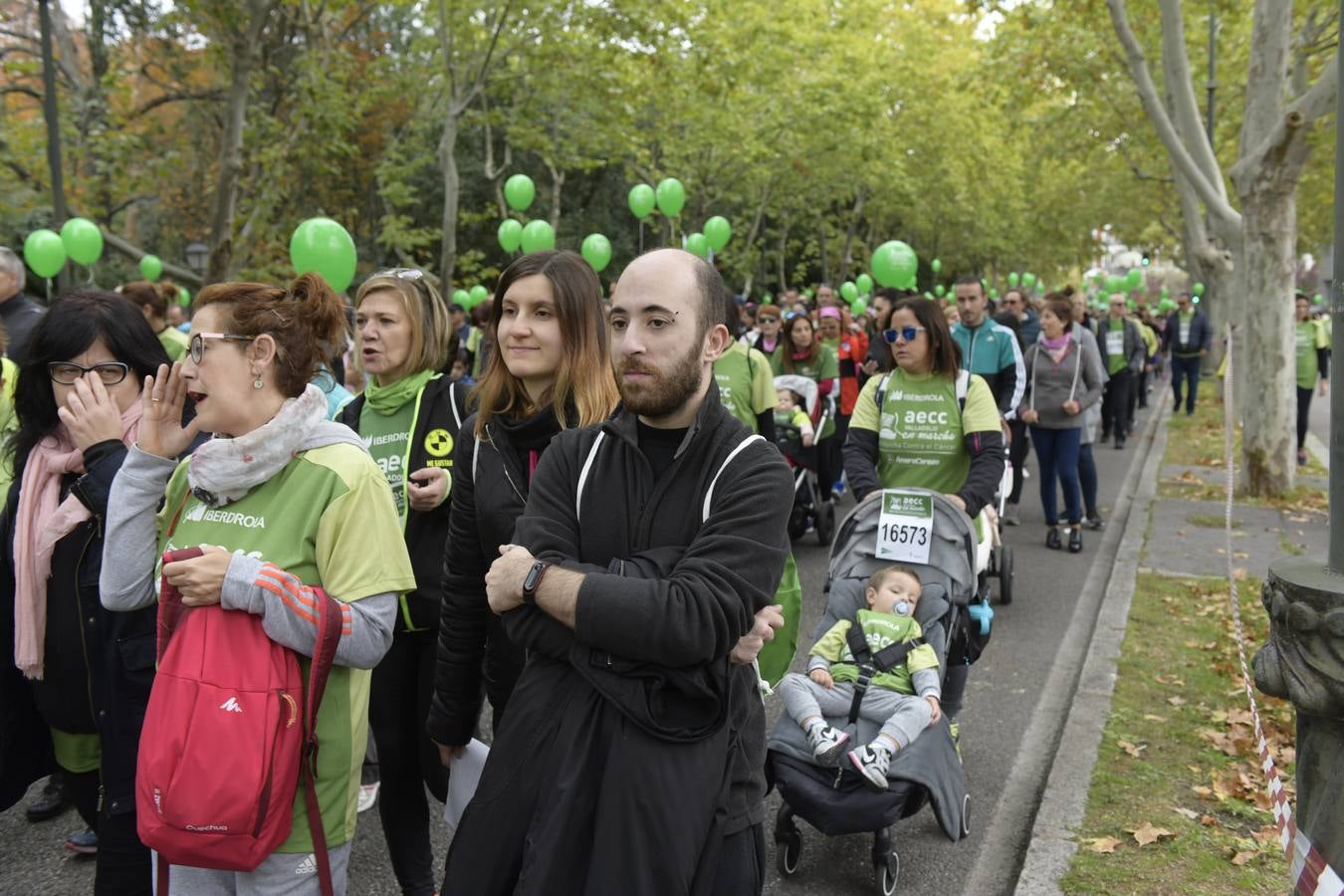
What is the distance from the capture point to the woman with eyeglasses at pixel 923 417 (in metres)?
5.79

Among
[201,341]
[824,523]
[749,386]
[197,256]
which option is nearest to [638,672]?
[201,341]

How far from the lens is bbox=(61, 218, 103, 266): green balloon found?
43.5 feet

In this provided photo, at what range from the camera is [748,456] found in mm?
2205

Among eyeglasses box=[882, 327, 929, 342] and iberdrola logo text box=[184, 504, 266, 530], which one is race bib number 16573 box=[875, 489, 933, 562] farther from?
iberdrola logo text box=[184, 504, 266, 530]

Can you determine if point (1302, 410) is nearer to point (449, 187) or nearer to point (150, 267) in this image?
point (449, 187)

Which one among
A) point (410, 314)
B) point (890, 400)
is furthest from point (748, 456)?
point (890, 400)

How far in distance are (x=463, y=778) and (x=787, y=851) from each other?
1.71 metres

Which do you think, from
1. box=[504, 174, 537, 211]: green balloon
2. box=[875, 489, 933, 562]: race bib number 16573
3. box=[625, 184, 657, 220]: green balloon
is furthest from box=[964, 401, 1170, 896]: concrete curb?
box=[504, 174, 537, 211]: green balloon

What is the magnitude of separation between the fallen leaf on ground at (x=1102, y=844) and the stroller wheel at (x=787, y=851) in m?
1.09

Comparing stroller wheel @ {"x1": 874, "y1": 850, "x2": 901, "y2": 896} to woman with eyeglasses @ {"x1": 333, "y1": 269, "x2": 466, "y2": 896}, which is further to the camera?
stroller wheel @ {"x1": 874, "y1": 850, "x2": 901, "y2": 896}

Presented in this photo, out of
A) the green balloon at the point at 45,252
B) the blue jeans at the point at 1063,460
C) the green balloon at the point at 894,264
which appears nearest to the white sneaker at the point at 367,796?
the blue jeans at the point at 1063,460

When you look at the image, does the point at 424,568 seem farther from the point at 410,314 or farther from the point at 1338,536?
the point at 1338,536

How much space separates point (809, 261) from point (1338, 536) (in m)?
44.7

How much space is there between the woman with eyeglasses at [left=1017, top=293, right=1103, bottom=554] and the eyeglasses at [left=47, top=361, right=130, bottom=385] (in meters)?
7.84
